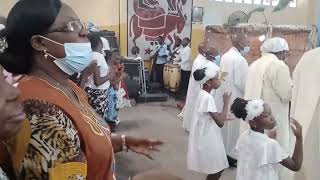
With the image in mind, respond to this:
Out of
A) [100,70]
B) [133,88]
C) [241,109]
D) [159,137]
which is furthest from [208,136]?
[133,88]

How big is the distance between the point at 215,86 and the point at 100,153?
99.1 inches

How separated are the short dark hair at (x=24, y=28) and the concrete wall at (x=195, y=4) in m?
7.67

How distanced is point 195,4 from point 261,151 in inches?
300

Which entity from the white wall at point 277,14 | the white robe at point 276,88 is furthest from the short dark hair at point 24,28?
the white wall at point 277,14

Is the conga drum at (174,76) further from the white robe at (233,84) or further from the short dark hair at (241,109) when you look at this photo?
the short dark hair at (241,109)

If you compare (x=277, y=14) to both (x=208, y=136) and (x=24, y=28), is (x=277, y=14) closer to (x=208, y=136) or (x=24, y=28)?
(x=208, y=136)

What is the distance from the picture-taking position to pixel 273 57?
14.0 ft

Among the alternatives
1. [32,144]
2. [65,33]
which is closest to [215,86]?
[65,33]

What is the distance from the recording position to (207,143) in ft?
12.0

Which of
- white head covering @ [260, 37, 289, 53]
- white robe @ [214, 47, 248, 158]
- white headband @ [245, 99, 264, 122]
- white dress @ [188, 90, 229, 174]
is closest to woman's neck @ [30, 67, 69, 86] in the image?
white headband @ [245, 99, 264, 122]

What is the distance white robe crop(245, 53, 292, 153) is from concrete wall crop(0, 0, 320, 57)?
5.66 metres

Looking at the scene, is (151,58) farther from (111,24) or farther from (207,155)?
(207,155)

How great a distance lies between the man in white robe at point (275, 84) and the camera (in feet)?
13.5

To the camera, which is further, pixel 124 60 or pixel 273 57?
pixel 124 60
